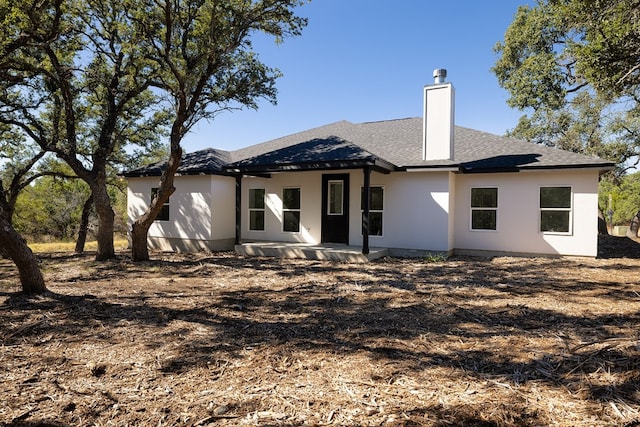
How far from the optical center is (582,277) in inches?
310

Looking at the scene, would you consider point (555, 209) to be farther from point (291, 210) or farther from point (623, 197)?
point (623, 197)

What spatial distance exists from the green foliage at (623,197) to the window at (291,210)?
31.2 metres

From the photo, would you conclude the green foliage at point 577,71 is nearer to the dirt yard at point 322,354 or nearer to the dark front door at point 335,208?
the dirt yard at point 322,354

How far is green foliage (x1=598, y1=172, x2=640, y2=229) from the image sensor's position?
32531 millimetres

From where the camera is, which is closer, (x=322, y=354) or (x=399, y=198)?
(x=322, y=354)

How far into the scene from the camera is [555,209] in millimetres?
10617

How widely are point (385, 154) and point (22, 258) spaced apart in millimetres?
9941

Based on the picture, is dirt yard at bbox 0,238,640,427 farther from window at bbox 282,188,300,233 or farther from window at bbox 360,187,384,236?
window at bbox 282,188,300,233

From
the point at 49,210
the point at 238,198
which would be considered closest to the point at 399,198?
the point at 238,198

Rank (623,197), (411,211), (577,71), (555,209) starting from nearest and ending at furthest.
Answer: (577,71)
(555,209)
(411,211)
(623,197)

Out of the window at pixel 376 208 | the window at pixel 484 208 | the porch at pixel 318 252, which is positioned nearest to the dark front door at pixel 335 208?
the porch at pixel 318 252

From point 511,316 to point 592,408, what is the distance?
97.9 inches

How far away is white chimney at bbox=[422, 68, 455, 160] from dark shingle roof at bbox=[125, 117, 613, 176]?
36 centimetres

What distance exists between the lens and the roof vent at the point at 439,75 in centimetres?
1180
